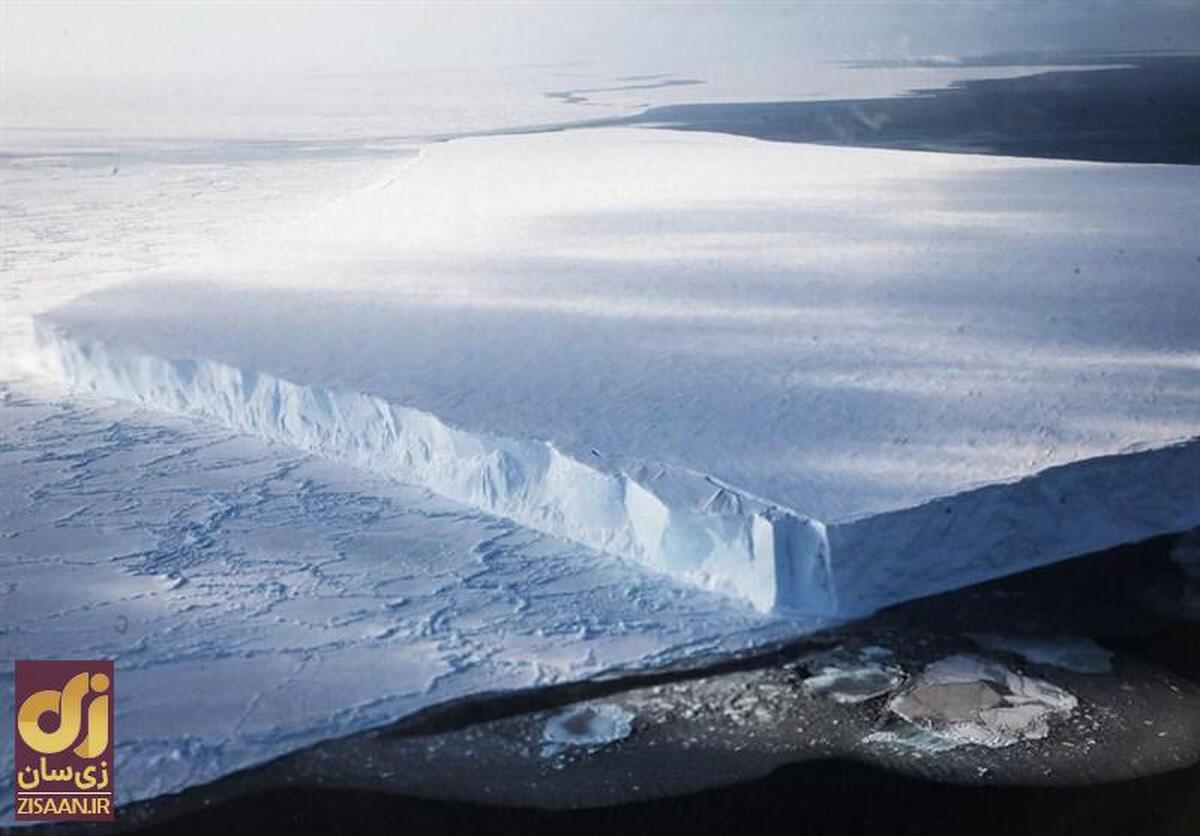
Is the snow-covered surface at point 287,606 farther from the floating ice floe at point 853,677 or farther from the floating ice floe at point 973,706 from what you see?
the floating ice floe at point 973,706

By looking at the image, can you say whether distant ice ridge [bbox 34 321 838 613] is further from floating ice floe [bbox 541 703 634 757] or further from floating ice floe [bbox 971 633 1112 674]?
floating ice floe [bbox 541 703 634 757]

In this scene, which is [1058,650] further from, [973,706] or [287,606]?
[287,606]

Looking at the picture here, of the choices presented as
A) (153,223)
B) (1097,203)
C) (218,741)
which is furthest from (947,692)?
(153,223)

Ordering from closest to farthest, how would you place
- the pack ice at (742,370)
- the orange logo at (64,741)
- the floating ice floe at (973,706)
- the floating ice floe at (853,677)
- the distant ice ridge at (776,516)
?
the orange logo at (64,741)
the floating ice floe at (973,706)
the floating ice floe at (853,677)
the distant ice ridge at (776,516)
the pack ice at (742,370)

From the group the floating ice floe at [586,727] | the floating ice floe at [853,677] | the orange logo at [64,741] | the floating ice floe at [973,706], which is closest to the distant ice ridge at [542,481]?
the floating ice floe at [853,677]

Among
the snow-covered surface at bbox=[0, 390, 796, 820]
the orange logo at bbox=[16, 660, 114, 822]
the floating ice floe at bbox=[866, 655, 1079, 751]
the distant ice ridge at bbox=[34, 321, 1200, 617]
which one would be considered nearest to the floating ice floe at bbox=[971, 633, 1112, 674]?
the floating ice floe at bbox=[866, 655, 1079, 751]

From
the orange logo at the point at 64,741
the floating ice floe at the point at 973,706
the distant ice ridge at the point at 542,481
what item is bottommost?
the orange logo at the point at 64,741
